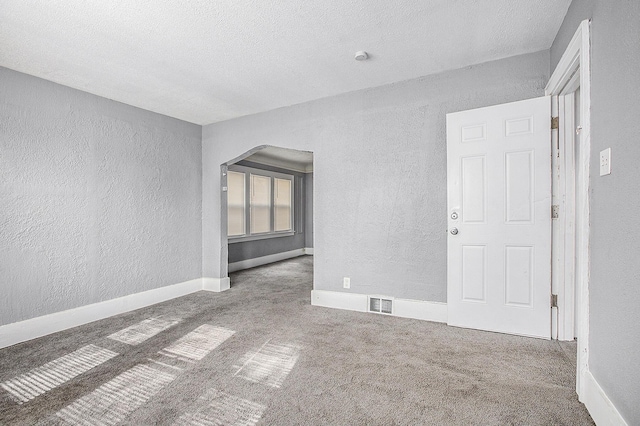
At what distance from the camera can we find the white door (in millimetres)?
2748

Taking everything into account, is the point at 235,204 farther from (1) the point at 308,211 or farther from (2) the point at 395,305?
(2) the point at 395,305

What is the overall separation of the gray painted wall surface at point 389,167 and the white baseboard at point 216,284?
160 centimetres

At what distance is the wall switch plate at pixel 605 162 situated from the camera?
1.60 metres

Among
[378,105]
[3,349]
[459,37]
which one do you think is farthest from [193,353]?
[459,37]

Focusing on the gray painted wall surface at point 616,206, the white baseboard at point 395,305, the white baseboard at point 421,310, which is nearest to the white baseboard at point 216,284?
the white baseboard at point 395,305

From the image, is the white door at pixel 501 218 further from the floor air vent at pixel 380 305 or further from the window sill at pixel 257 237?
the window sill at pixel 257 237

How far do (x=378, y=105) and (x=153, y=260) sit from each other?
11.0 feet

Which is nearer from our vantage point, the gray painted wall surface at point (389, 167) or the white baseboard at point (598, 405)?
the white baseboard at point (598, 405)

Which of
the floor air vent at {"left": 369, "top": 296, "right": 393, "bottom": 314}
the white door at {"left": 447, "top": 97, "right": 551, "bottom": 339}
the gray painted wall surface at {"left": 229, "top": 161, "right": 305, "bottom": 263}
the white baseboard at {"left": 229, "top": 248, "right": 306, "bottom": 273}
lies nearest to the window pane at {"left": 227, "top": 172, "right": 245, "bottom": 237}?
the gray painted wall surface at {"left": 229, "top": 161, "right": 305, "bottom": 263}

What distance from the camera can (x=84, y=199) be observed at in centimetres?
343

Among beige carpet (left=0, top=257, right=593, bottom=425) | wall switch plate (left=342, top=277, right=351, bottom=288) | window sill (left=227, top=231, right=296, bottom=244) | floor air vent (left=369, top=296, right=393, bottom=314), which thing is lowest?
beige carpet (left=0, top=257, right=593, bottom=425)

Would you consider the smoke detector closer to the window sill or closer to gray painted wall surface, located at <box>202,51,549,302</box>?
gray painted wall surface, located at <box>202,51,549,302</box>

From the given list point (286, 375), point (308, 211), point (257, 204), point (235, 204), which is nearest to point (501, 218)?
point (286, 375)

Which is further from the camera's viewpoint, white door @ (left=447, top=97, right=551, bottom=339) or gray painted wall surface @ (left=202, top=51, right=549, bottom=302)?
gray painted wall surface @ (left=202, top=51, right=549, bottom=302)
